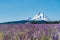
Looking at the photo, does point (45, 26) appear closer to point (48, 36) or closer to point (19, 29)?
point (48, 36)

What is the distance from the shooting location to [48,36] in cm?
219

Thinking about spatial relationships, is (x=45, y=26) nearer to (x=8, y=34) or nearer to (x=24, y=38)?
(x=24, y=38)

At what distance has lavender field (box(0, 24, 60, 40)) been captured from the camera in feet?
7.13

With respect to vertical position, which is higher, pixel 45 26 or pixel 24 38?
pixel 45 26

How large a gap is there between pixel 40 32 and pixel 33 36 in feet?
0.40

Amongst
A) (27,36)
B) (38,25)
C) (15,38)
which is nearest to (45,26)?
(38,25)

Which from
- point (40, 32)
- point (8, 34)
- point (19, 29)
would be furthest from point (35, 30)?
point (8, 34)

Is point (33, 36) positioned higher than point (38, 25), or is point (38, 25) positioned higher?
point (38, 25)

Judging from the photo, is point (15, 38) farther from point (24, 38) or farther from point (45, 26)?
point (45, 26)

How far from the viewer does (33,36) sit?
2170mm

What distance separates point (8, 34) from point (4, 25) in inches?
5.4

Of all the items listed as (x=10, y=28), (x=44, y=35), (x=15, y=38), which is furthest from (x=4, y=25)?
(x=44, y=35)

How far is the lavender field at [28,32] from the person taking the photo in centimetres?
217

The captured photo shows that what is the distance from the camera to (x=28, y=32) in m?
2.20
